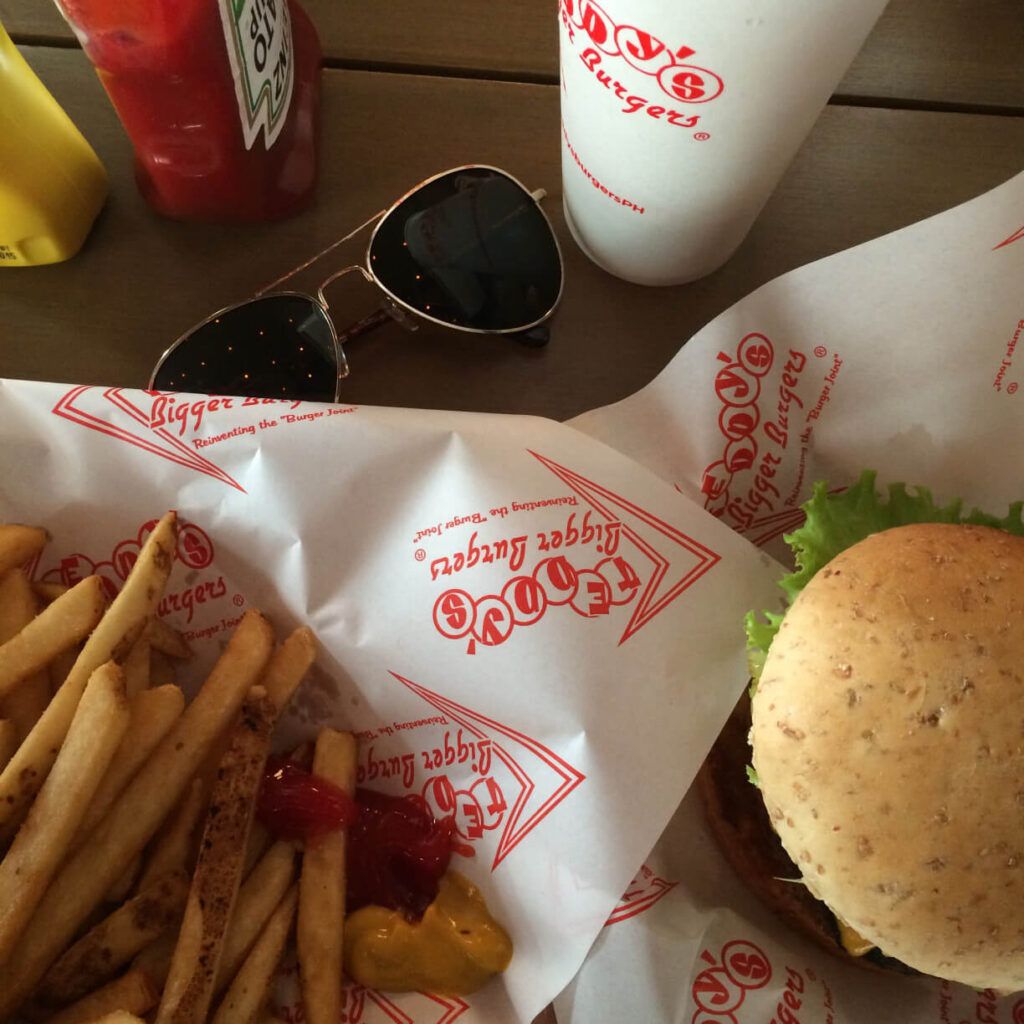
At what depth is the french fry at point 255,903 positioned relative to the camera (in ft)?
3.11

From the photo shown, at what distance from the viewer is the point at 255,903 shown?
975 millimetres

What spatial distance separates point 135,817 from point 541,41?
1.25 m

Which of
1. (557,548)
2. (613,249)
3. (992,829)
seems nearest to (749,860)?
(992,829)

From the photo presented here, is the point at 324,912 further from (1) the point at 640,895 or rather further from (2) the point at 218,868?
(1) the point at 640,895

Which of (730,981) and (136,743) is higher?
(136,743)

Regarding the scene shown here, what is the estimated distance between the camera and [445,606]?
3.27ft

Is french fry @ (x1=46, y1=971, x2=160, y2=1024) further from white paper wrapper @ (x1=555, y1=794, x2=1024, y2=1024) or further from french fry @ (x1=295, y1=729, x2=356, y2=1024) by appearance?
white paper wrapper @ (x1=555, y1=794, x2=1024, y2=1024)

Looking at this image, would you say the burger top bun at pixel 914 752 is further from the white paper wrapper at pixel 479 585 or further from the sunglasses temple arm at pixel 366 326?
the sunglasses temple arm at pixel 366 326

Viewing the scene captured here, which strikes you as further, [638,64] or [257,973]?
[257,973]

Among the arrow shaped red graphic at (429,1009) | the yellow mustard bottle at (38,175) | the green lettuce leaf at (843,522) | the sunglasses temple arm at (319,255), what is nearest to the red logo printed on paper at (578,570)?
the green lettuce leaf at (843,522)

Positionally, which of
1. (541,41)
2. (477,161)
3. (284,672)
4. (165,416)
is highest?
(541,41)

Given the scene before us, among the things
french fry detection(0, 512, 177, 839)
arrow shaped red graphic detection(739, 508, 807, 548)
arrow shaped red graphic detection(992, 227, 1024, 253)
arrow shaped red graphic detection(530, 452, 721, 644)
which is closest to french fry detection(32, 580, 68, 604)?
french fry detection(0, 512, 177, 839)

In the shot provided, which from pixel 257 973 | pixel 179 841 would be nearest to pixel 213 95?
pixel 179 841

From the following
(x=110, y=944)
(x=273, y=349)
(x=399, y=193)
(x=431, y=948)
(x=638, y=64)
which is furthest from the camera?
(x=399, y=193)
